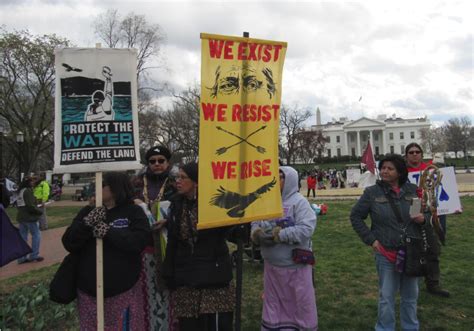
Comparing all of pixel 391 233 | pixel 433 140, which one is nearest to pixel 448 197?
pixel 391 233

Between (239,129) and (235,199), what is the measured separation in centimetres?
54

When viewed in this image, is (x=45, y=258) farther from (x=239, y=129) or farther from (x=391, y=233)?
(x=391, y=233)

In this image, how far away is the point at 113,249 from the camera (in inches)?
123

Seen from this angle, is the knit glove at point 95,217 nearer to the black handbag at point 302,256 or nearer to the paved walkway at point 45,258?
the black handbag at point 302,256

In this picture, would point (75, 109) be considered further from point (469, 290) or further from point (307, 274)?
point (469, 290)

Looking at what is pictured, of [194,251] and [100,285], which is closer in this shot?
[100,285]

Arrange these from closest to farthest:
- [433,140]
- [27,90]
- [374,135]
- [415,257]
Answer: [415,257] < [27,90] < [433,140] < [374,135]

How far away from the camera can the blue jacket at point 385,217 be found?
3.71 metres

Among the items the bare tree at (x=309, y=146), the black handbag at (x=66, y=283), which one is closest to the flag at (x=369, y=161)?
the black handbag at (x=66, y=283)

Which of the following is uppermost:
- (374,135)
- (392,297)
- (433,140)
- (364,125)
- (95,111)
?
(364,125)

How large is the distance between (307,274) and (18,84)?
1197 inches

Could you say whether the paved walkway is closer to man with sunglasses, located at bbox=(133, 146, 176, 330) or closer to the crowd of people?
man with sunglasses, located at bbox=(133, 146, 176, 330)

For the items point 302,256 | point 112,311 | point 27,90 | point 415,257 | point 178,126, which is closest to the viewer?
point 112,311

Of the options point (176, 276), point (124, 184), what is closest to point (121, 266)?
point (176, 276)
